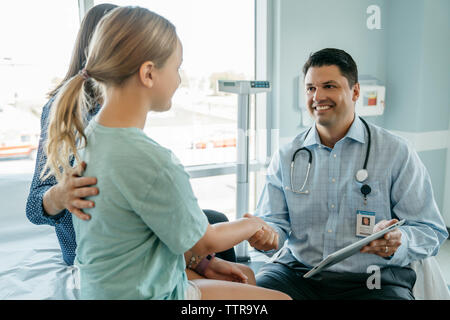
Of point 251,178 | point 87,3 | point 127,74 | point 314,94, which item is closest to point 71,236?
point 127,74

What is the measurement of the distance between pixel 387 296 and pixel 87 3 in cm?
228

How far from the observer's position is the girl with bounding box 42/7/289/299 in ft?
2.82

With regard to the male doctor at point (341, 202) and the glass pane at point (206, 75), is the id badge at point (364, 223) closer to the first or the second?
the male doctor at point (341, 202)

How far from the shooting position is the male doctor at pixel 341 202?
58.7 inches

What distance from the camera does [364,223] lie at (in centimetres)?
153

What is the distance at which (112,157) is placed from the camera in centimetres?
86

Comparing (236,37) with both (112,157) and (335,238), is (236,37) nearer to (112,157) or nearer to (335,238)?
(335,238)

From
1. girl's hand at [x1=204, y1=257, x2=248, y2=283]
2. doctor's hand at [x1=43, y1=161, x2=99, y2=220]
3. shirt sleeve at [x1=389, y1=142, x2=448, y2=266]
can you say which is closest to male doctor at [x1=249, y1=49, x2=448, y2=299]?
shirt sleeve at [x1=389, y1=142, x2=448, y2=266]

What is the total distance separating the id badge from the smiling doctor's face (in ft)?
1.27

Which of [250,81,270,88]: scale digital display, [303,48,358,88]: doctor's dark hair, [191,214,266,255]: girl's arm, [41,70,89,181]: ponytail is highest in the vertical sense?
[303,48,358,88]: doctor's dark hair

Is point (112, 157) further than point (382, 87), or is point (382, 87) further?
point (382, 87)

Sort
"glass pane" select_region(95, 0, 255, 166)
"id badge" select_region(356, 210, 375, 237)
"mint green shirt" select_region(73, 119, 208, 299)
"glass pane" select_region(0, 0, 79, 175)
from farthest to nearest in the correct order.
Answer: "glass pane" select_region(95, 0, 255, 166) → "glass pane" select_region(0, 0, 79, 175) → "id badge" select_region(356, 210, 375, 237) → "mint green shirt" select_region(73, 119, 208, 299)

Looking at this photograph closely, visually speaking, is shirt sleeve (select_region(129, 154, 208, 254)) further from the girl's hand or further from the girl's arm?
the girl's hand

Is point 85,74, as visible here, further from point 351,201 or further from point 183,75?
point 183,75
